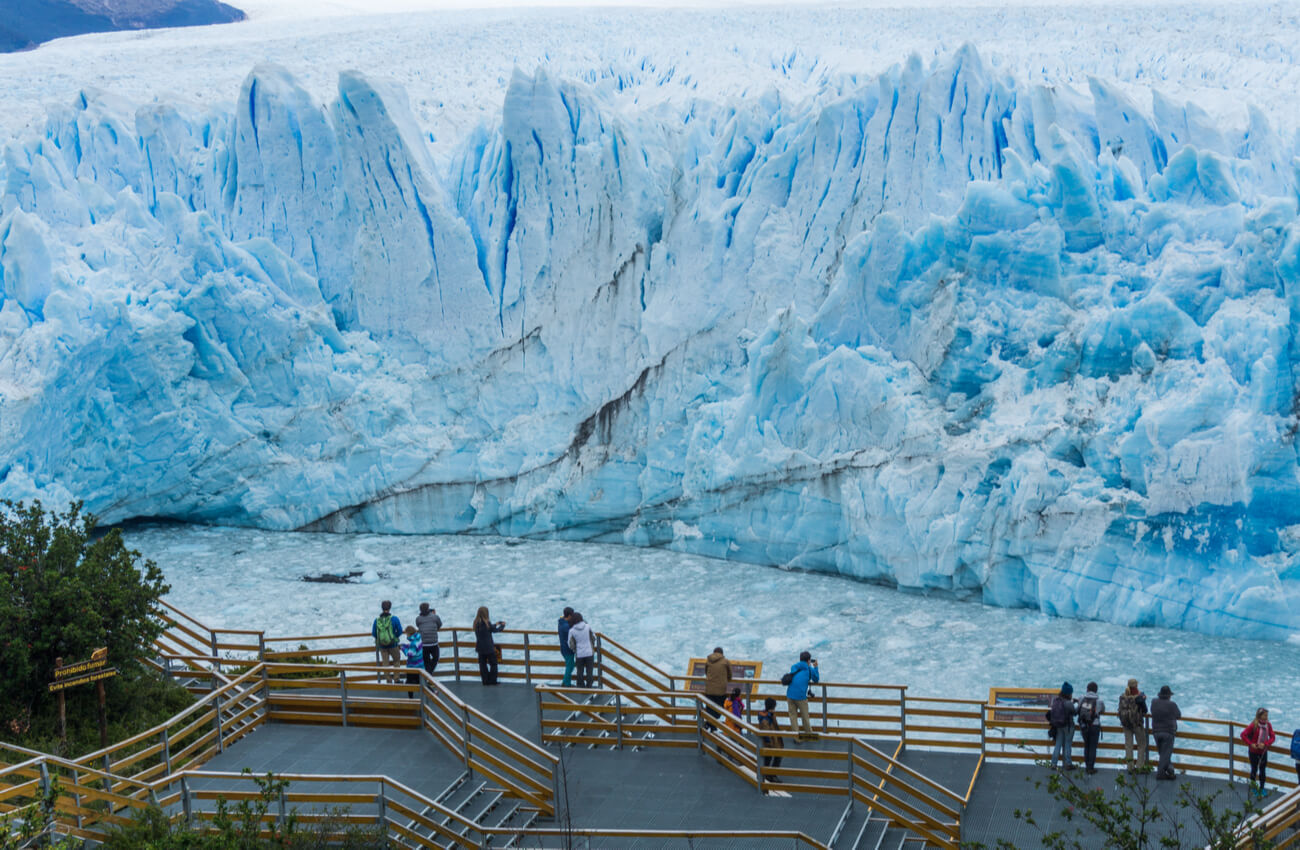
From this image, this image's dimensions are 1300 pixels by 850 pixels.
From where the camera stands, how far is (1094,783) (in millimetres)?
8797

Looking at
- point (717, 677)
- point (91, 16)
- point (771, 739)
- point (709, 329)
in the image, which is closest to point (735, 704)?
point (717, 677)

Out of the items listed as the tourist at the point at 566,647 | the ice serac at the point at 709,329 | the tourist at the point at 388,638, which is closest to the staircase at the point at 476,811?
the tourist at the point at 566,647

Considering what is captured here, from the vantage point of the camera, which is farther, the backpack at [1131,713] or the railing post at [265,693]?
the railing post at [265,693]

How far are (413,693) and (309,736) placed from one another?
2.85ft

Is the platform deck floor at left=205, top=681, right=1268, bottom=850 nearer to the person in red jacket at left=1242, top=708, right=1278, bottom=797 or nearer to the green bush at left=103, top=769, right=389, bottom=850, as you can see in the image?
the person in red jacket at left=1242, top=708, right=1278, bottom=797

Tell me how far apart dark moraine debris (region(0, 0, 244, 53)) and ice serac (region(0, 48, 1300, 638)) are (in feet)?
54.1

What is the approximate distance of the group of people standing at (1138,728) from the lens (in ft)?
27.4

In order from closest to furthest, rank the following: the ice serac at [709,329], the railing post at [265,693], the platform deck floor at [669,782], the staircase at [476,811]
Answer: the staircase at [476,811] → the platform deck floor at [669,782] → the railing post at [265,693] → the ice serac at [709,329]

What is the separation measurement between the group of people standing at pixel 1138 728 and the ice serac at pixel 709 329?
568cm

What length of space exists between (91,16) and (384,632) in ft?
107

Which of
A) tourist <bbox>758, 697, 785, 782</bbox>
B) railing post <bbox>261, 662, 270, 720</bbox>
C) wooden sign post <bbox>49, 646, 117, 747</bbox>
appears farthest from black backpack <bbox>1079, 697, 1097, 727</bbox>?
wooden sign post <bbox>49, 646, 117, 747</bbox>

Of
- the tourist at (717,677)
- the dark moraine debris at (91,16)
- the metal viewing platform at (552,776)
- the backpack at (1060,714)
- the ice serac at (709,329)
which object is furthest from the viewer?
the dark moraine debris at (91,16)

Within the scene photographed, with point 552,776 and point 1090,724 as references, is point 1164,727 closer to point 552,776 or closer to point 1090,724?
point 1090,724

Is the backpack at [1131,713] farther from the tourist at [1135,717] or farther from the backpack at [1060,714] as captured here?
the backpack at [1060,714]
